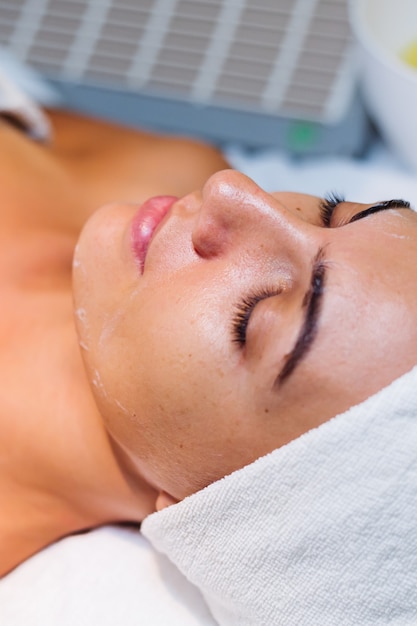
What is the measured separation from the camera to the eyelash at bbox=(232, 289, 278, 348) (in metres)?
0.89

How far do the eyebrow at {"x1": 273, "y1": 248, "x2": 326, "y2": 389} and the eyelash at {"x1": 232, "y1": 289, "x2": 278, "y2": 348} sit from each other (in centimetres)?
6

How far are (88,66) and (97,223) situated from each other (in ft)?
2.48

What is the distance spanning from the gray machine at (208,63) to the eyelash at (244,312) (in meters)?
0.76

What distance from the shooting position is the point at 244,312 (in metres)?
0.90

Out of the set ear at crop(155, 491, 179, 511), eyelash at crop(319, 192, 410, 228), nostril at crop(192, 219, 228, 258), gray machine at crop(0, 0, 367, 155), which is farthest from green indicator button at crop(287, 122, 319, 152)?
ear at crop(155, 491, 179, 511)

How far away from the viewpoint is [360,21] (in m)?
1.46

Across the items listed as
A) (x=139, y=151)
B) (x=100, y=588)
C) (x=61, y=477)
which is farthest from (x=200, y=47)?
(x=100, y=588)

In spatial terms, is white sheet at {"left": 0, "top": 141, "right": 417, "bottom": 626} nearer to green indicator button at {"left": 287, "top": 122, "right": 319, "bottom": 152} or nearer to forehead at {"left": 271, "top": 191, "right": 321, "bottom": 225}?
forehead at {"left": 271, "top": 191, "right": 321, "bottom": 225}

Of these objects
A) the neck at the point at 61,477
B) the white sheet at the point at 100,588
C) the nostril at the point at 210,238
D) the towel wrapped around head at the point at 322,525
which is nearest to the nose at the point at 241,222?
the nostril at the point at 210,238

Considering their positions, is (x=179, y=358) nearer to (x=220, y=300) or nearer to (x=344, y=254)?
(x=220, y=300)

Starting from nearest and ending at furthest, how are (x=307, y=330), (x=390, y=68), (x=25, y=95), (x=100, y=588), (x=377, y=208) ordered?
1. (x=307, y=330)
2. (x=377, y=208)
3. (x=100, y=588)
4. (x=390, y=68)
5. (x=25, y=95)

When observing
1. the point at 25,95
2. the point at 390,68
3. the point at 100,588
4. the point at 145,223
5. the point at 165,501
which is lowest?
the point at 100,588

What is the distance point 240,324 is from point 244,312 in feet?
0.05

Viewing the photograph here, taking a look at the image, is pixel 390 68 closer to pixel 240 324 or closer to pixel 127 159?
pixel 127 159
